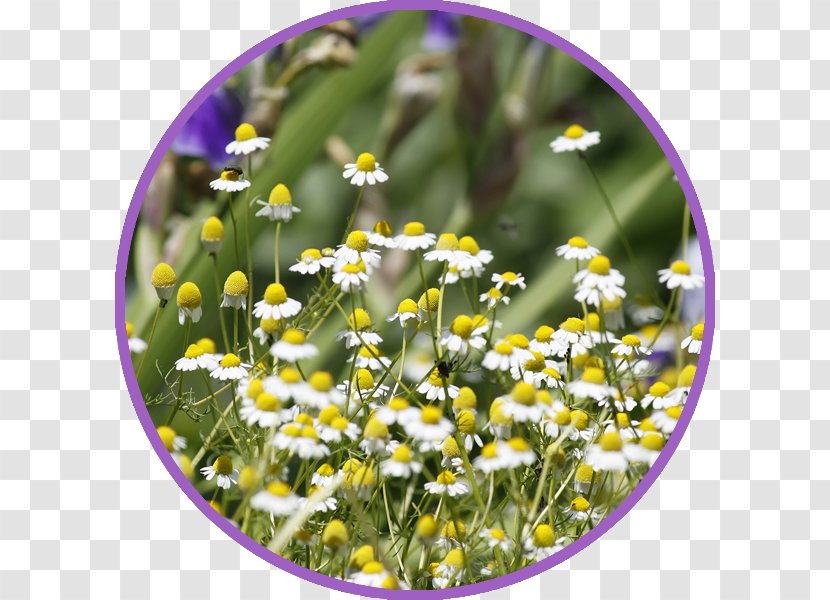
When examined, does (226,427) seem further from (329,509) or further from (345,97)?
(345,97)

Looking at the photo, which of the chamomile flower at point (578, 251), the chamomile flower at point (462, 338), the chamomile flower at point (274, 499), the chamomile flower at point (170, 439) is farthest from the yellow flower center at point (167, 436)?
the chamomile flower at point (578, 251)

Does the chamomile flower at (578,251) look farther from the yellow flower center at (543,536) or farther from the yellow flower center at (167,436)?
the yellow flower center at (167,436)

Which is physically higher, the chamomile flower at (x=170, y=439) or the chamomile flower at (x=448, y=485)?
the chamomile flower at (x=170, y=439)

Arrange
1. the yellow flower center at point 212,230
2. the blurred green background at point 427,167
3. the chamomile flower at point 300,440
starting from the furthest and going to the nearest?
1. the blurred green background at point 427,167
2. the yellow flower center at point 212,230
3. the chamomile flower at point 300,440

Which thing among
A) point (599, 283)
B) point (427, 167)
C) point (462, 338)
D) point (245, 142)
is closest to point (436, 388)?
point (462, 338)

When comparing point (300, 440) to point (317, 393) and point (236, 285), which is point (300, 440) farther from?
point (236, 285)
